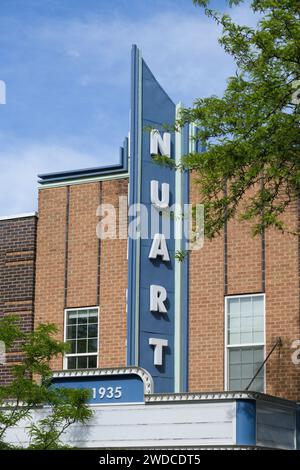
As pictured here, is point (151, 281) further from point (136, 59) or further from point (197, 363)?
point (136, 59)

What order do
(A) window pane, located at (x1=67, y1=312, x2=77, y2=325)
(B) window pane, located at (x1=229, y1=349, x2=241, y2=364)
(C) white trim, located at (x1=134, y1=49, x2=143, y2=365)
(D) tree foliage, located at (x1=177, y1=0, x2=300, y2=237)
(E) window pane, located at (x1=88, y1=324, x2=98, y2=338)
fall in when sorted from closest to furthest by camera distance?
1. (D) tree foliage, located at (x1=177, y1=0, x2=300, y2=237)
2. (C) white trim, located at (x1=134, y1=49, x2=143, y2=365)
3. (B) window pane, located at (x1=229, y1=349, x2=241, y2=364)
4. (E) window pane, located at (x1=88, y1=324, x2=98, y2=338)
5. (A) window pane, located at (x1=67, y1=312, x2=77, y2=325)

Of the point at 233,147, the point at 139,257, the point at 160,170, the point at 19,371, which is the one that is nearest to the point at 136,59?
the point at 160,170

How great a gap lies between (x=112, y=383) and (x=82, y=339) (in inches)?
192

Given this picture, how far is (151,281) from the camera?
94.6 ft

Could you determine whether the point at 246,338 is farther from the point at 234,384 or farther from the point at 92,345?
the point at 92,345

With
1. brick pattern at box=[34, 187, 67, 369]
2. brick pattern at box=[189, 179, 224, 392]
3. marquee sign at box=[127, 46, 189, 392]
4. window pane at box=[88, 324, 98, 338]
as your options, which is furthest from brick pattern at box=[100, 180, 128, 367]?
brick pattern at box=[189, 179, 224, 392]

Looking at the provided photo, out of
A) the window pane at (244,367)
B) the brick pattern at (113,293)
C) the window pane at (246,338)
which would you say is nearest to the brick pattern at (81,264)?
the brick pattern at (113,293)

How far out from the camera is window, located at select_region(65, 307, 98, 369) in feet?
100

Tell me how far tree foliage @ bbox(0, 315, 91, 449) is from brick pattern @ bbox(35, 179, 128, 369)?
227 inches

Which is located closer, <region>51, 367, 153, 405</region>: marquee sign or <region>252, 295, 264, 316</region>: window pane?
<region>51, 367, 153, 405</region>: marquee sign

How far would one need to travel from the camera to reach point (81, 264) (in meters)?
31.4

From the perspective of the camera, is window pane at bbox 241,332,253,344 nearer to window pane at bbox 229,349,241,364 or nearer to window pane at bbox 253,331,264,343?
window pane at bbox 253,331,264,343

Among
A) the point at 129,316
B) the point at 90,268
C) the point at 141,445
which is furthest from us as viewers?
the point at 90,268

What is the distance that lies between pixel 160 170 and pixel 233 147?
7.18m
